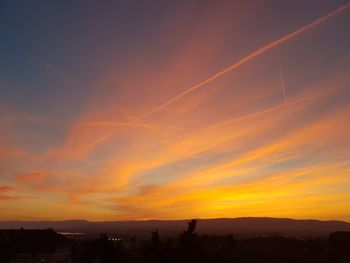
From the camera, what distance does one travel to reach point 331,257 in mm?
75562

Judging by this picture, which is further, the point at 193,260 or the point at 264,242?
the point at 264,242

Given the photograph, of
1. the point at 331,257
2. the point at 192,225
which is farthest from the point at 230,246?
the point at 192,225

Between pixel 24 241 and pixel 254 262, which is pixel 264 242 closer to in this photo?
pixel 254 262

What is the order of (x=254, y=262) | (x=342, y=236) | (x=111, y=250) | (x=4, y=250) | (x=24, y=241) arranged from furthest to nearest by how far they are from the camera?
(x=24, y=241) < (x=4, y=250) < (x=342, y=236) < (x=254, y=262) < (x=111, y=250)

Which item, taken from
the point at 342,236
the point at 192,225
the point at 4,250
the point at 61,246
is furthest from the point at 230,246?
the point at 61,246

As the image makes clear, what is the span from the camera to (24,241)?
104 meters

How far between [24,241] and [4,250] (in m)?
17.4

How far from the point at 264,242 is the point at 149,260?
6027 cm

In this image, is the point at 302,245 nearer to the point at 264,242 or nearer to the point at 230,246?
the point at 264,242

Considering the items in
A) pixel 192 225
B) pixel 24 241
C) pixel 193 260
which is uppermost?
pixel 24 241

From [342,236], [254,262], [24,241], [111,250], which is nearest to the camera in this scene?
[111,250]

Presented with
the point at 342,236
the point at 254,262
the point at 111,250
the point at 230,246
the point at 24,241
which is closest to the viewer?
the point at 111,250

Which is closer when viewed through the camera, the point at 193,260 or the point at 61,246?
the point at 193,260

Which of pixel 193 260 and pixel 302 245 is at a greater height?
pixel 302 245
